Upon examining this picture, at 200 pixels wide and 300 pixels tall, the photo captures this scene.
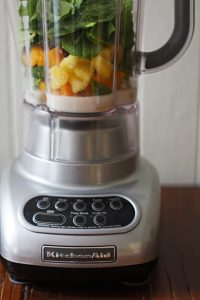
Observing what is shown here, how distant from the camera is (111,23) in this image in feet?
2.13

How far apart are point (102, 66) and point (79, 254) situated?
0.23 metres

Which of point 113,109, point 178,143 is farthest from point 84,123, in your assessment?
point 178,143

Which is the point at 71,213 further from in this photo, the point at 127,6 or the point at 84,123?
the point at 127,6

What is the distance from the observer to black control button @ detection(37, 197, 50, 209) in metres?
0.63

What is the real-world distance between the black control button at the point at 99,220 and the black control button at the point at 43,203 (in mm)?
60

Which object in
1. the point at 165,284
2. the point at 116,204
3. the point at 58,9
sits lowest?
the point at 165,284

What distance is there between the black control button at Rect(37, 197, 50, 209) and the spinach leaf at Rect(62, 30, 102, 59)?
0.18m

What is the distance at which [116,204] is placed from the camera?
0.64 metres

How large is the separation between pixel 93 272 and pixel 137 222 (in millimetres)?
77

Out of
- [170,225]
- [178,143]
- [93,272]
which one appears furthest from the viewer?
[178,143]

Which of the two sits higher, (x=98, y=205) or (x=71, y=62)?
(x=71, y=62)

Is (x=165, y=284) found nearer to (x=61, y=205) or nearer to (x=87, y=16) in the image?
(x=61, y=205)

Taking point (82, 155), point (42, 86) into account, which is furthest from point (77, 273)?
point (42, 86)

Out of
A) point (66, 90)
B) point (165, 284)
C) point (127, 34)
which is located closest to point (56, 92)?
point (66, 90)
